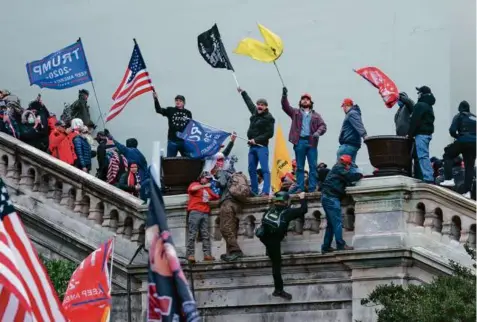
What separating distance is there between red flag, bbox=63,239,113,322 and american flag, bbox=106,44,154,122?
6.86 m

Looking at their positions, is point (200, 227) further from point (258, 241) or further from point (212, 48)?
point (212, 48)

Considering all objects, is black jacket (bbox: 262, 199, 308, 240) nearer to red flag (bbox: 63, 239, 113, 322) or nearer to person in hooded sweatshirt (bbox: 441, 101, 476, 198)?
person in hooded sweatshirt (bbox: 441, 101, 476, 198)

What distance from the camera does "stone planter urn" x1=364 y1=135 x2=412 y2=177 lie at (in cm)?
2344

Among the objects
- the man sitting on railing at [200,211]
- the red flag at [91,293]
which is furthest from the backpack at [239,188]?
the red flag at [91,293]

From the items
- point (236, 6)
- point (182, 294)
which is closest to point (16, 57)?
point (236, 6)

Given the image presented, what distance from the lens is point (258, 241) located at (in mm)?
24594

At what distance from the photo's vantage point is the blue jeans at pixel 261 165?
25.1m

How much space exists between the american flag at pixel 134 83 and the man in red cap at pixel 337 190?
5.42 m

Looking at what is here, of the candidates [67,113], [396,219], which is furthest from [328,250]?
[67,113]

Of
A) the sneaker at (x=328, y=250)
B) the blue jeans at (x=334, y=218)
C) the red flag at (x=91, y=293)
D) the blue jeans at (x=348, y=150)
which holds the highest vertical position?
the blue jeans at (x=348, y=150)

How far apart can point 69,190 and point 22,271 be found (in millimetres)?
10121

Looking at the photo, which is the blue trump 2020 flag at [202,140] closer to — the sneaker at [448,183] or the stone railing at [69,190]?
the stone railing at [69,190]

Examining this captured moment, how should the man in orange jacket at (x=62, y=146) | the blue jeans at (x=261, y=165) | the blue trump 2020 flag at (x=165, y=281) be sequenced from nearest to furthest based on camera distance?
the blue trump 2020 flag at (x=165, y=281) < the blue jeans at (x=261, y=165) < the man in orange jacket at (x=62, y=146)

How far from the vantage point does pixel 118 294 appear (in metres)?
25.8
